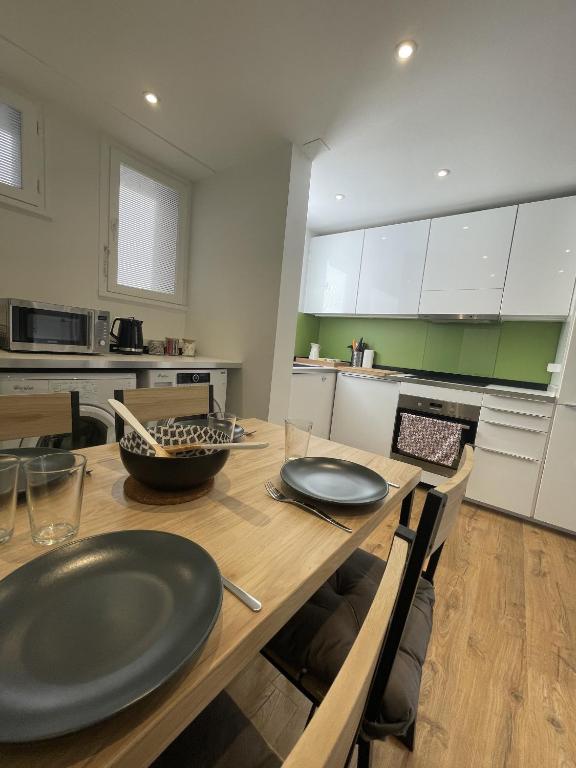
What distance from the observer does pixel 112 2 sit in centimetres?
127

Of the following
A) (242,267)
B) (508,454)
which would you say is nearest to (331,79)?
(242,267)

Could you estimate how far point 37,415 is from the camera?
3.11 feet

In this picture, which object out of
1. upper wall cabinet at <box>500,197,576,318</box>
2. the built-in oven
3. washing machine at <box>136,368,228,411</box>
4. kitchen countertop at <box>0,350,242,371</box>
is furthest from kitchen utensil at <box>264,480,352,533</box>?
upper wall cabinet at <box>500,197,576,318</box>

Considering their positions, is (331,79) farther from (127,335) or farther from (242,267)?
(127,335)

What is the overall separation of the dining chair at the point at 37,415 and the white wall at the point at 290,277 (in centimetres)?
139

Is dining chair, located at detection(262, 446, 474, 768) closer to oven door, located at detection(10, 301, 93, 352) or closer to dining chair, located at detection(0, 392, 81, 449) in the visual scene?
dining chair, located at detection(0, 392, 81, 449)

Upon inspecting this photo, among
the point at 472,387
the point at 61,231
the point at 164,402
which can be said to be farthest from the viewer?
the point at 472,387

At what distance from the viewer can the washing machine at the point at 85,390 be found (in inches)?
56.7

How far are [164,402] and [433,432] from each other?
207 cm

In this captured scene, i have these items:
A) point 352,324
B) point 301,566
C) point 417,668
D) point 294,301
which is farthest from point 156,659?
point 352,324

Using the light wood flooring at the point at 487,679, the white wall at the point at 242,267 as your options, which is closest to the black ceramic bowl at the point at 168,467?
the light wood flooring at the point at 487,679

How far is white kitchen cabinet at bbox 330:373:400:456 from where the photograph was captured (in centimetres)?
277

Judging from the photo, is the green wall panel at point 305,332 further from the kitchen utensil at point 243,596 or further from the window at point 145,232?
the kitchen utensil at point 243,596

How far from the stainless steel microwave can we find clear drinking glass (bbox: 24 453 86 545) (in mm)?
1441
